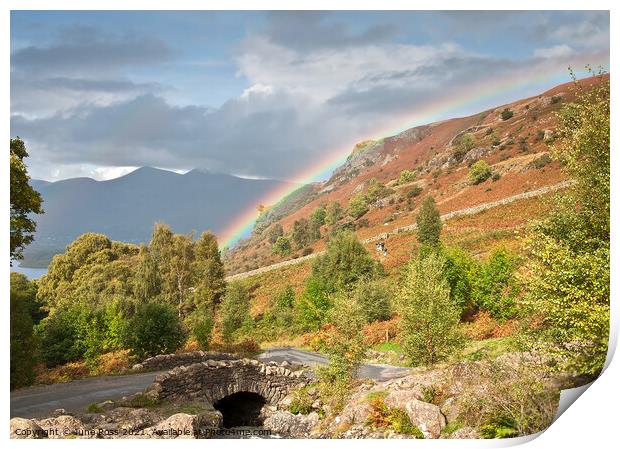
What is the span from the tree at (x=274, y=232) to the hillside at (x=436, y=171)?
0.18 m

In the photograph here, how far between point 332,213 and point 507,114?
289 inches

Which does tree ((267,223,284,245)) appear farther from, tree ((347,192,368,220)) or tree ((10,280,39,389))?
tree ((10,280,39,389))

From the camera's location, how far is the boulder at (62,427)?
10141 mm

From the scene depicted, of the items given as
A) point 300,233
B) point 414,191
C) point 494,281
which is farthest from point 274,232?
point 494,281

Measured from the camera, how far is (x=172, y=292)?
51.1 ft

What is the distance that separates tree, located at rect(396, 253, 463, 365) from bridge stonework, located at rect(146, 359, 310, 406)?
3.36 metres

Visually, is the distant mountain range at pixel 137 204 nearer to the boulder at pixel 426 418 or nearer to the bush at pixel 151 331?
the bush at pixel 151 331

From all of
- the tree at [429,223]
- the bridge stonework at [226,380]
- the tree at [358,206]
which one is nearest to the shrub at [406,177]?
the tree at [429,223]

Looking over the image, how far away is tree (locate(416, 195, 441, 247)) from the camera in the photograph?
21297mm

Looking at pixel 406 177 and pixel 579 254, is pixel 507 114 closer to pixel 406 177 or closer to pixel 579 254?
pixel 406 177

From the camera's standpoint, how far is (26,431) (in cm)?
1006

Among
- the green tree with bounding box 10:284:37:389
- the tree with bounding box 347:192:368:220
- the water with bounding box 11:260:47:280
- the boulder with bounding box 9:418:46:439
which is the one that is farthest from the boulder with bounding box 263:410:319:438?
the tree with bounding box 347:192:368:220
